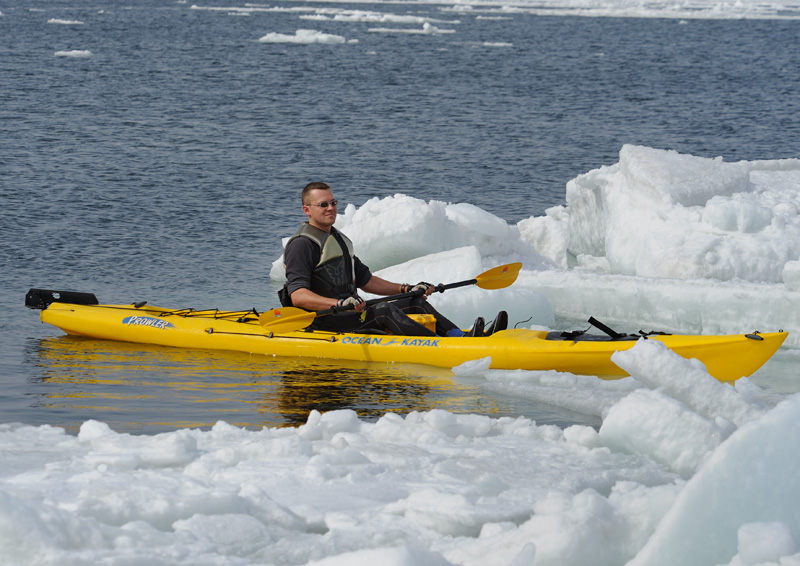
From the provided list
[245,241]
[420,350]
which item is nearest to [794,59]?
[245,241]

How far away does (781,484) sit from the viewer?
322 cm

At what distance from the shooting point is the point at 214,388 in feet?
22.4

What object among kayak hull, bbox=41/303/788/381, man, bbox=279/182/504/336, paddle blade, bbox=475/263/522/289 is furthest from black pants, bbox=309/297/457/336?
paddle blade, bbox=475/263/522/289

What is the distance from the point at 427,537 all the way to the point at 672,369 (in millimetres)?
1758

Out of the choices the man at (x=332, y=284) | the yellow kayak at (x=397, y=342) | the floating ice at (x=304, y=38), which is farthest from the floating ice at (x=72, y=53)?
the man at (x=332, y=284)

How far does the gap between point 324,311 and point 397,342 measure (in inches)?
21.6

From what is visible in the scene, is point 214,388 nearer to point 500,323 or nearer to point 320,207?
point 320,207

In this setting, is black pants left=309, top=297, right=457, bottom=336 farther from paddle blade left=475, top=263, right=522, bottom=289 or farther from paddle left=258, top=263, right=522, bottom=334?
paddle blade left=475, top=263, right=522, bottom=289

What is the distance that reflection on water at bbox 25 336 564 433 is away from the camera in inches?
238

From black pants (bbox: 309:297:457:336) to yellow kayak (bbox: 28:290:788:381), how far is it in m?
0.10

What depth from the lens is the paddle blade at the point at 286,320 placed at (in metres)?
7.53

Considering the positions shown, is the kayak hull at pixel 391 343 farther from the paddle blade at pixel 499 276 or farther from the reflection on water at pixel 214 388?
the paddle blade at pixel 499 276

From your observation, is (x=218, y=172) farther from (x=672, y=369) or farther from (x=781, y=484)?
(x=781, y=484)

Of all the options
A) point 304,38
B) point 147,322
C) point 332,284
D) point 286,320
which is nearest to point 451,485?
point 332,284
